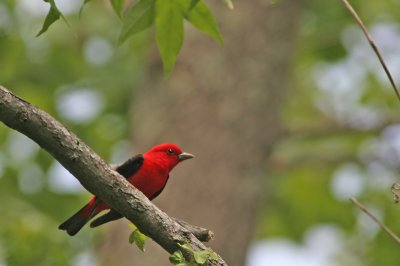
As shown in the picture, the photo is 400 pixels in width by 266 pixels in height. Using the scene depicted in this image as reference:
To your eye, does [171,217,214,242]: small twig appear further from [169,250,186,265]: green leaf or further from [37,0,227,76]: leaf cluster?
[37,0,227,76]: leaf cluster

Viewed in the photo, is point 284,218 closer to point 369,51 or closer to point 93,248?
point 369,51

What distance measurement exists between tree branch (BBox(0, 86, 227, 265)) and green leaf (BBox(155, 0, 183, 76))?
0.63 meters

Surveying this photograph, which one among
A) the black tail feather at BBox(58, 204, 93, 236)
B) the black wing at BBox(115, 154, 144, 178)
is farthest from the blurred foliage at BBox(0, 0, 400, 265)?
the black tail feather at BBox(58, 204, 93, 236)

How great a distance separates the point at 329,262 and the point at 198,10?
988cm

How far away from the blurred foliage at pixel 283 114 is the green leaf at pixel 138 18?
7.01 metres

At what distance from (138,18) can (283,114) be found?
24.8 ft

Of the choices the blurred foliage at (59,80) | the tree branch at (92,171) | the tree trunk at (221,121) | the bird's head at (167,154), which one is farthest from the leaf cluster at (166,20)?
the blurred foliage at (59,80)

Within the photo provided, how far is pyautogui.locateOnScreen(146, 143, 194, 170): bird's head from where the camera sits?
5923 mm

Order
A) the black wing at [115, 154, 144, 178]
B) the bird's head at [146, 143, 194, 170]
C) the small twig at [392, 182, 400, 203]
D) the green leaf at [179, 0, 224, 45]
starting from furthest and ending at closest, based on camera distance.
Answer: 1. the bird's head at [146, 143, 194, 170]
2. the black wing at [115, 154, 144, 178]
3. the green leaf at [179, 0, 224, 45]
4. the small twig at [392, 182, 400, 203]

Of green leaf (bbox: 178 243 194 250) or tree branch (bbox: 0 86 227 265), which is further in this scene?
green leaf (bbox: 178 243 194 250)

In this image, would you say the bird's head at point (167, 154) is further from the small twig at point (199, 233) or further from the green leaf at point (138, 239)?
the green leaf at point (138, 239)

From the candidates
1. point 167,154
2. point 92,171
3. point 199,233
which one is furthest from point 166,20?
point 167,154

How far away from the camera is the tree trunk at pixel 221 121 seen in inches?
325

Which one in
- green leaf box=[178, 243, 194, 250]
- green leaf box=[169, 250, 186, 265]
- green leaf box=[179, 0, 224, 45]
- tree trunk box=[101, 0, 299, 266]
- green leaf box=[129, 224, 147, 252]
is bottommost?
tree trunk box=[101, 0, 299, 266]
